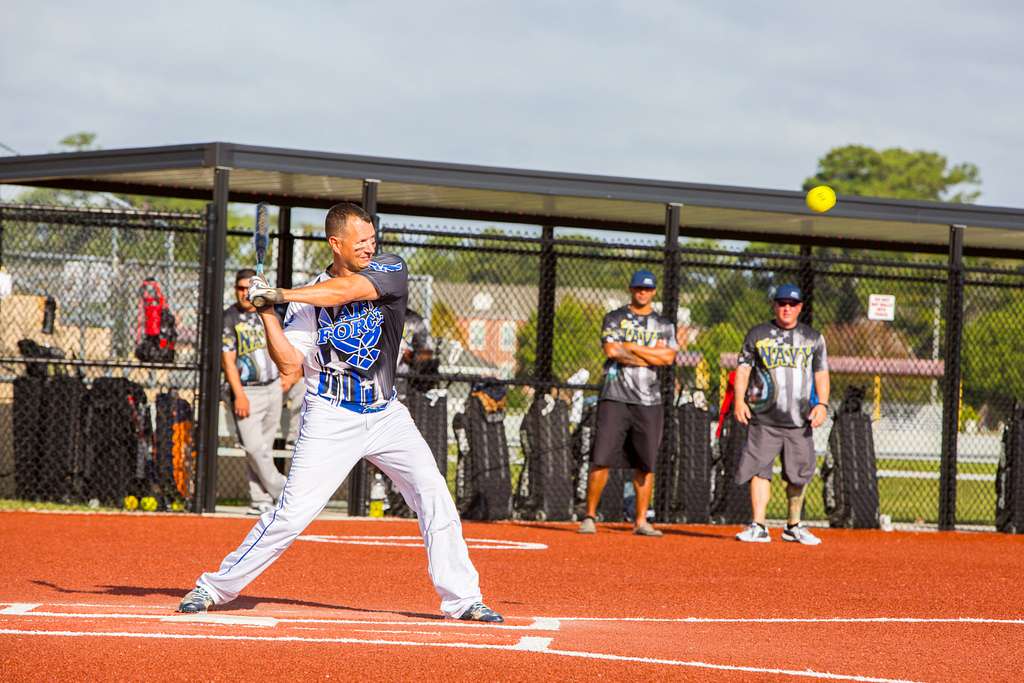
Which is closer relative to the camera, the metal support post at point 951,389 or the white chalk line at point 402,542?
the white chalk line at point 402,542

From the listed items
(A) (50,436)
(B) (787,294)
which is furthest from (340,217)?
(A) (50,436)

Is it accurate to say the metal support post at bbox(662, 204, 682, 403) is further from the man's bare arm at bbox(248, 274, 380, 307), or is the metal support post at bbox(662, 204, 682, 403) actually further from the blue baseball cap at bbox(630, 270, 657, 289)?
the man's bare arm at bbox(248, 274, 380, 307)

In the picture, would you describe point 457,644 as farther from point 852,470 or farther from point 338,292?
point 852,470

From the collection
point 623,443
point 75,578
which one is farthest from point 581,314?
point 75,578

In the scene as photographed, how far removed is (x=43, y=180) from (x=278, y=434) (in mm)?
3442

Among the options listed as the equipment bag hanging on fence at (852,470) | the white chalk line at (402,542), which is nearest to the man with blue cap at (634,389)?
the white chalk line at (402,542)

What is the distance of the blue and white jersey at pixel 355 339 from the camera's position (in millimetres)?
6520

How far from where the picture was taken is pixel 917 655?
6.33 m

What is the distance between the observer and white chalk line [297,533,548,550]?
11156 mm

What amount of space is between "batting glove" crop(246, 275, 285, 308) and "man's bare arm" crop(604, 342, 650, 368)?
21.2 feet

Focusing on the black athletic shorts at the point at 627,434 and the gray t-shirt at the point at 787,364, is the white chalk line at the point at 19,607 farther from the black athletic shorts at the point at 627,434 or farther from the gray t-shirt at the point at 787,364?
the gray t-shirt at the point at 787,364

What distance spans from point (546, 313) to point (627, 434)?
347cm

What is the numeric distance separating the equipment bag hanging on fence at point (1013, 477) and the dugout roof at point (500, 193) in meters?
2.08

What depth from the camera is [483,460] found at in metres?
13.5
